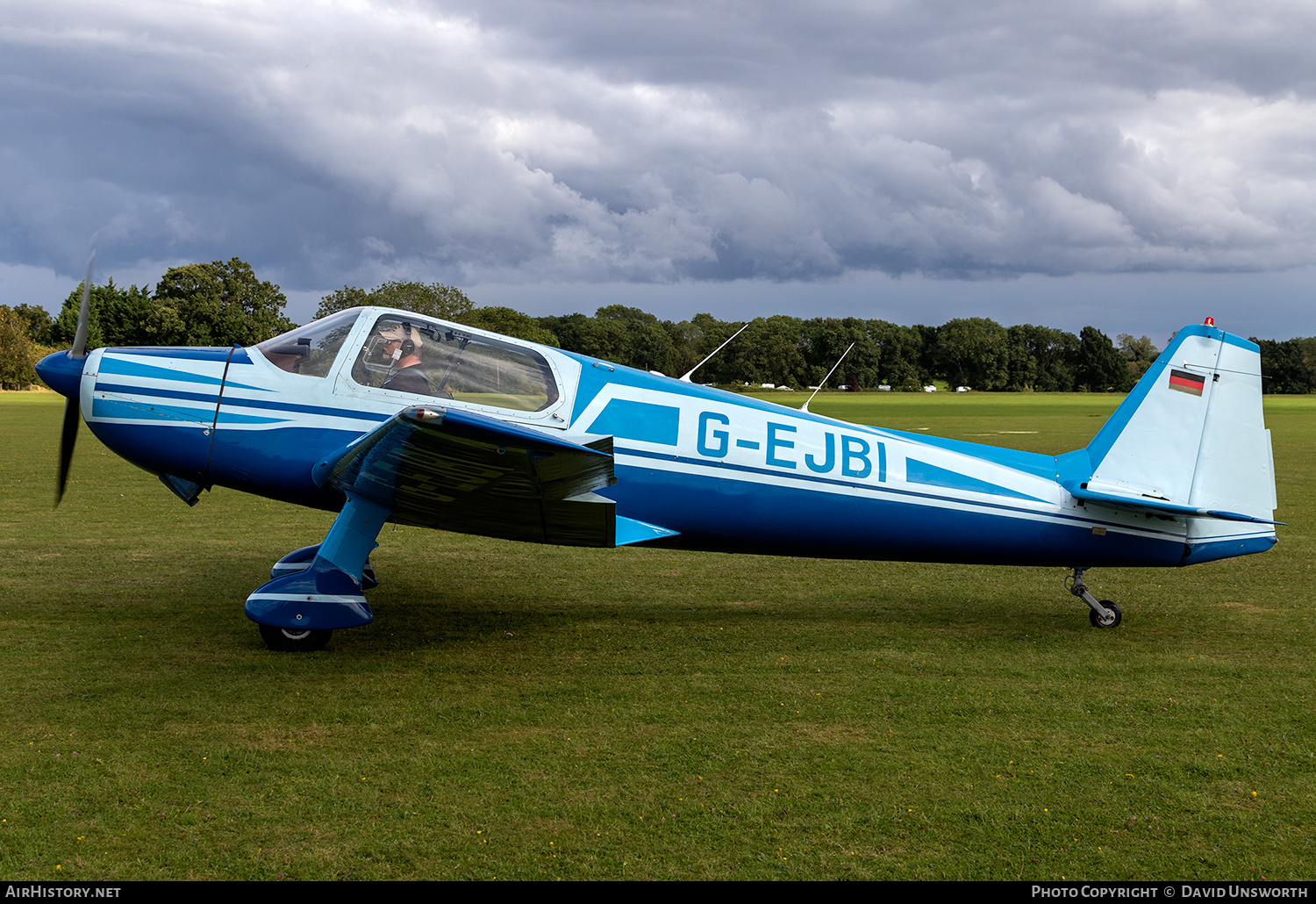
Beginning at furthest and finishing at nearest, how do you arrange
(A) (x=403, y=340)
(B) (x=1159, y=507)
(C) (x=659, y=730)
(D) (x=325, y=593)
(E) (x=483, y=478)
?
(B) (x=1159, y=507)
(A) (x=403, y=340)
(D) (x=325, y=593)
(E) (x=483, y=478)
(C) (x=659, y=730)

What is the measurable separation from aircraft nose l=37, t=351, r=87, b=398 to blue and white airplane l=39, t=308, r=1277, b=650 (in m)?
0.01

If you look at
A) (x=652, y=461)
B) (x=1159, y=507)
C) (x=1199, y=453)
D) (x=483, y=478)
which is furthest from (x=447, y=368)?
(x=1199, y=453)

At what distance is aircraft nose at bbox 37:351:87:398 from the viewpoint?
604 centimetres

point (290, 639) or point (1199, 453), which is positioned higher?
point (1199, 453)

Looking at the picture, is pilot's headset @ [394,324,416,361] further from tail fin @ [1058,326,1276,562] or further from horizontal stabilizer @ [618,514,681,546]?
tail fin @ [1058,326,1276,562]

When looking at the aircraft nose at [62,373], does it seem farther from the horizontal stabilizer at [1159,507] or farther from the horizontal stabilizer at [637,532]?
the horizontal stabilizer at [1159,507]

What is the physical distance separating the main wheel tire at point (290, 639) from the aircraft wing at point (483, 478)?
0.94 m

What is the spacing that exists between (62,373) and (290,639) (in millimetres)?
2372

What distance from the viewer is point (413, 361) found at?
20.1 feet

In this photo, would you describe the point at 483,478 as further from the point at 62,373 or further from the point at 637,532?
the point at 62,373

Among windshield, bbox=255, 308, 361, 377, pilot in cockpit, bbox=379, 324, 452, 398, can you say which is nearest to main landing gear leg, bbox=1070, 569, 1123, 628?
pilot in cockpit, bbox=379, 324, 452, 398
